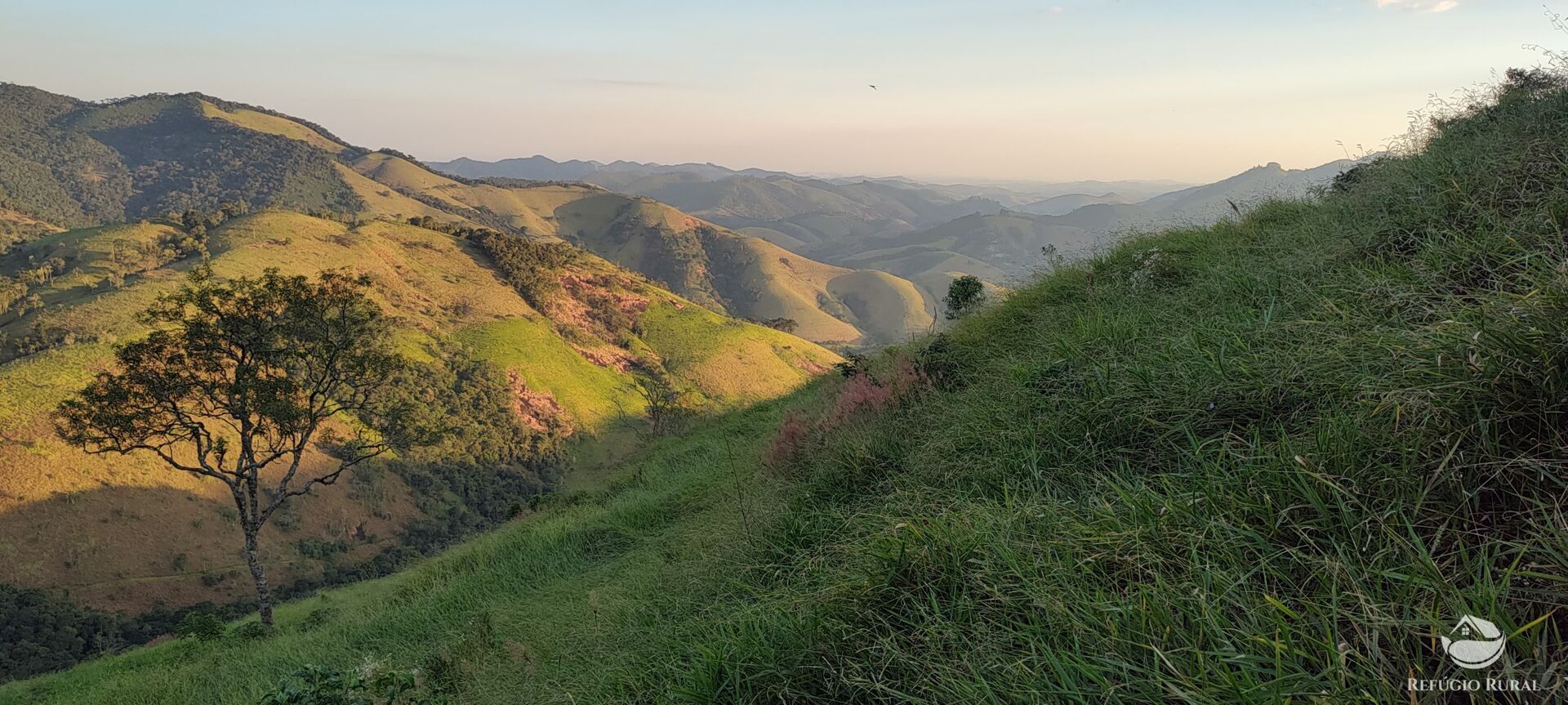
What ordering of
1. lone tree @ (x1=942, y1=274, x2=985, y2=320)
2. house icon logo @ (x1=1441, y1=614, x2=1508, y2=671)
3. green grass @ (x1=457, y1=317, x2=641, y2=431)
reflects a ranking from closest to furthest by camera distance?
house icon logo @ (x1=1441, y1=614, x2=1508, y2=671) < lone tree @ (x1=942, y1=274, x2=985, y2=320) < green grass @ (x1=457, y1=317, x2=641, y2=431)

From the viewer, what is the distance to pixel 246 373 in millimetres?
20641

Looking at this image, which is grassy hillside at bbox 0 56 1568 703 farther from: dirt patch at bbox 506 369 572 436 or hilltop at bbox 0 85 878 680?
dirt patch at bbox 506 369 572 436

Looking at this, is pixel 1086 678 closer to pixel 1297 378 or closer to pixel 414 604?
pixel 1297 378

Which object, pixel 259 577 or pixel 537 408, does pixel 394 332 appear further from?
pixel 259 577

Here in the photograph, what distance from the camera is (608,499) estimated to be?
13.0m

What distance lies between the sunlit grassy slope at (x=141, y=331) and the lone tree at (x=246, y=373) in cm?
1725

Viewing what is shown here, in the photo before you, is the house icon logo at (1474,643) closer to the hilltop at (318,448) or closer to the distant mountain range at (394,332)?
the hilltop at (318,448)

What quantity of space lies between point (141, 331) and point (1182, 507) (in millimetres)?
95331

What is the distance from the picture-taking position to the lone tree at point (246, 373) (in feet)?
63.9

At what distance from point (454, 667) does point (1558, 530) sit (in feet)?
22.8

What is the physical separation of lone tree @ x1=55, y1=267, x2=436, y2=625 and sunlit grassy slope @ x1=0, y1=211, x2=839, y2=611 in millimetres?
17245

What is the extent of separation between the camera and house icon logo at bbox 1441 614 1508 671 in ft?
5.77

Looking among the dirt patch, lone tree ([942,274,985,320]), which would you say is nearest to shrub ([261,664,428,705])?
lone tree ([942,274,985,320])

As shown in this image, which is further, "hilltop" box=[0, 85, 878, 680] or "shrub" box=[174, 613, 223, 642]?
"hilltop" box=[0, 85, 878, 680]
